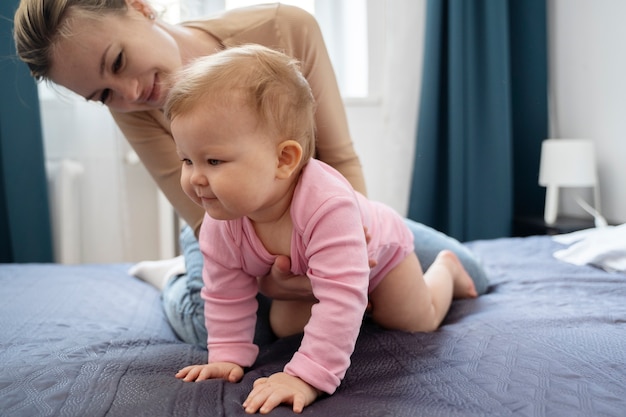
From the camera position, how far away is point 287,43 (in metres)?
1.48

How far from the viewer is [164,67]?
4.01ft

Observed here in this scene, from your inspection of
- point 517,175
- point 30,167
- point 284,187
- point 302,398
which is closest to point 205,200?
point 284,187

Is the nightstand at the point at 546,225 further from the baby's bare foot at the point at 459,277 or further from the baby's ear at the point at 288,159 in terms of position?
the baby's ear at the point at 288,159

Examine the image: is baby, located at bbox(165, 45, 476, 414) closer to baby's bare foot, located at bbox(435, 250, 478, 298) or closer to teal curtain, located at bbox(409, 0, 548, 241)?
baby's bare foot, located at bbox(435, 250, 478, 298)

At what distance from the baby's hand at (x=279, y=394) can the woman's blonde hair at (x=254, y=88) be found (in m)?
0.37

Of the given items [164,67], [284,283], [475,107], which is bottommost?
[284,283]

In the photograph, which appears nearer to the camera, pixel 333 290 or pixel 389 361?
pixel 333 290

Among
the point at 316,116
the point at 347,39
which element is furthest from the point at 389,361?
the point at 347,39

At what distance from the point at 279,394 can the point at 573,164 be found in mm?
2165

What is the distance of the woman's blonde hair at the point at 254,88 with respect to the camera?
0.91 meters

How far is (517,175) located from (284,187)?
2.50 m

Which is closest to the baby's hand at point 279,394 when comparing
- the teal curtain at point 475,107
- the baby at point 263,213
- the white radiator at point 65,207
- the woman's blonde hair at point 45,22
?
the baby at point 263,213

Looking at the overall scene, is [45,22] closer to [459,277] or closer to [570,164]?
[459,277]

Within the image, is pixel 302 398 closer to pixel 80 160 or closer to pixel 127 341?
pixel 127 341
